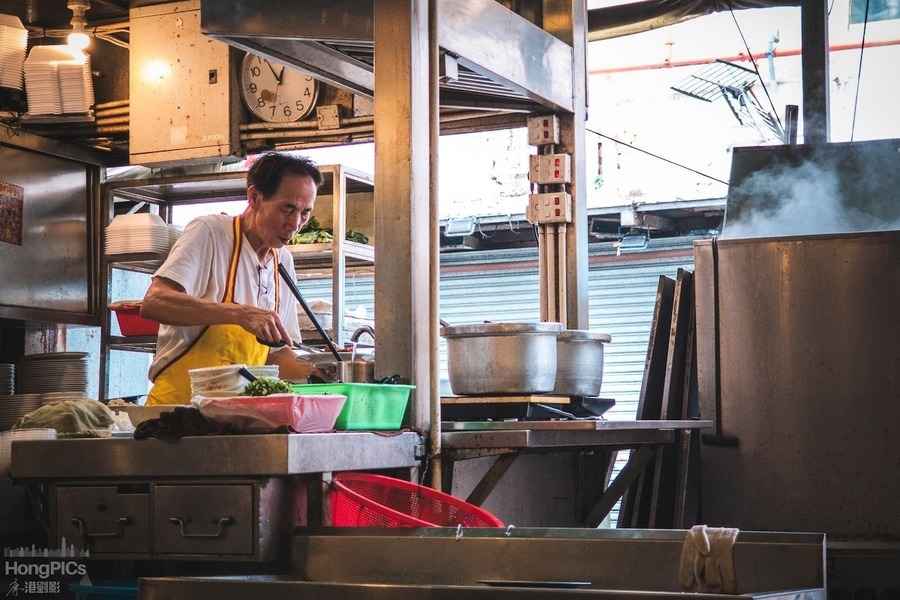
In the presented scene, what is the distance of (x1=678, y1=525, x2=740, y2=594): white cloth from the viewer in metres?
2.18

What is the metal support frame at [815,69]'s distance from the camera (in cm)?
676

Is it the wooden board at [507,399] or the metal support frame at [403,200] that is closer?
the metal support frame at [403,200]

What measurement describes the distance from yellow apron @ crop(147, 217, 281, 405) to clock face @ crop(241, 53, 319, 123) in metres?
3.09

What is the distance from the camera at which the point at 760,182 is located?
630 cm

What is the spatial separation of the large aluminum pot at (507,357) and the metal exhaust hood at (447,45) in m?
1.08

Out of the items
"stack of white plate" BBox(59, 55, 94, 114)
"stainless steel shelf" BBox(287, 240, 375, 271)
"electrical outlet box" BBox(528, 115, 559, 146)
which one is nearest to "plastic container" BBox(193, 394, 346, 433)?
"electrical outlet box" BBox(528, 115, 559, 146)

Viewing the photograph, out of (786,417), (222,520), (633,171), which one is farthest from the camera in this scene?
(633,171)

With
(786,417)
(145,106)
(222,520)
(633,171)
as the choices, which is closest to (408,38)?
(222,520)

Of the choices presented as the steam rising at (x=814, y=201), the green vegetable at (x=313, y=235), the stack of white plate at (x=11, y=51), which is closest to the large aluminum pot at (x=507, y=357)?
the steam rising at (x=814, y=201)

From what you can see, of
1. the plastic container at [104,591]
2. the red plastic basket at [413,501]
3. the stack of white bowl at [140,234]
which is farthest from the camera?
the stack of white bowl at [140,234]

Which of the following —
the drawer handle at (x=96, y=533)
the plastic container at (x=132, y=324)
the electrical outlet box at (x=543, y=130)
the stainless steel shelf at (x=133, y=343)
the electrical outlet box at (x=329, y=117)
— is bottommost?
the drawer handle at (x=96, y=533)

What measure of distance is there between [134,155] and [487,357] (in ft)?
12.9

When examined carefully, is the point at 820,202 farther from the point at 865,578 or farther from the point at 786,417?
the point at 865,578

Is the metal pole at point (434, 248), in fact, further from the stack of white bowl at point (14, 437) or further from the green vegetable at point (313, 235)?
the green vegetable at point (313, 235)
